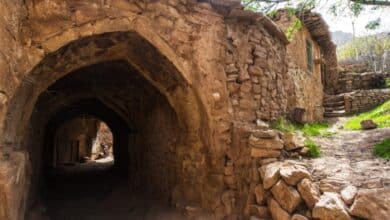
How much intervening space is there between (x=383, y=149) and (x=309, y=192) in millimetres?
1455

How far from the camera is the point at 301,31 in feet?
33.3

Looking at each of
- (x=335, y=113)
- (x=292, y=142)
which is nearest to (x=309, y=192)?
(x=292, y=142)

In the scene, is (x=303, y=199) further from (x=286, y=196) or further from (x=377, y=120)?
(x=377, y=120)

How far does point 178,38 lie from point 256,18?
56.5 inches

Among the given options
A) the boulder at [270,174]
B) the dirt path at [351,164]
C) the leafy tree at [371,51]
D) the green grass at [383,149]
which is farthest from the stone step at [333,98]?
the boulder at [270,174]

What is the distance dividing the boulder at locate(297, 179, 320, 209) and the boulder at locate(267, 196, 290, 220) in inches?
10.6

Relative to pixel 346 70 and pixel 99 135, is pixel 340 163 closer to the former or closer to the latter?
pixel 346 70

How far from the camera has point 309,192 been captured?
3.28 meters

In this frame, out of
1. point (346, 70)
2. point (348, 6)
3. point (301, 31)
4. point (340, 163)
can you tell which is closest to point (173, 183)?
point (340, 163)

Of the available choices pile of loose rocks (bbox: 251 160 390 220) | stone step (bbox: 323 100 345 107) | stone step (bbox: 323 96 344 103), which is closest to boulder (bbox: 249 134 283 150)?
pile of loose rocks (bbox: 251 160 390 220)

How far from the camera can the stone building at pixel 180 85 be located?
325 cm

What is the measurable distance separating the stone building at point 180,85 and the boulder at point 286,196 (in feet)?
0.04

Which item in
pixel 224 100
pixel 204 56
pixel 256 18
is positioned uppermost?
pixel 256 18

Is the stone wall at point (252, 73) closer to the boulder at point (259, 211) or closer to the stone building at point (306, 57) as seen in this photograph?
the boulder at point (259, 211)
